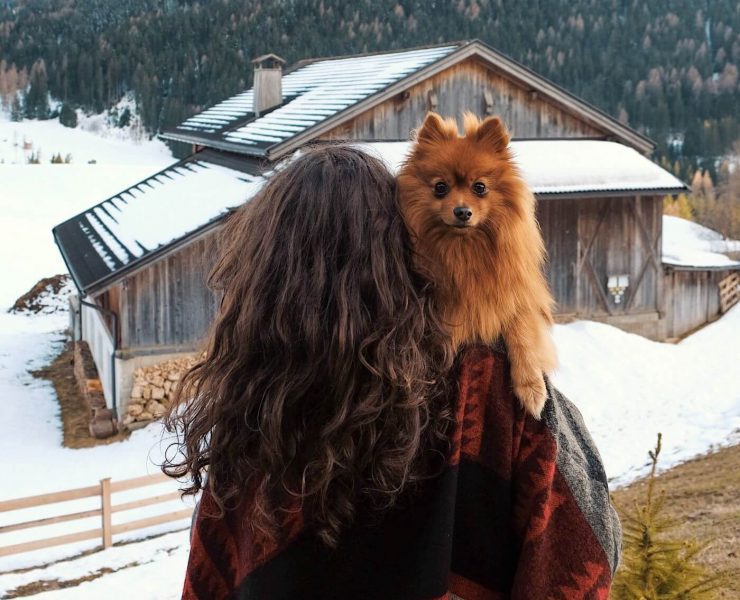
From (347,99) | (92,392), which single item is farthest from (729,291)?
(92,392)

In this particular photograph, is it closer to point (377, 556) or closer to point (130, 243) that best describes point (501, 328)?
point (377, 556)

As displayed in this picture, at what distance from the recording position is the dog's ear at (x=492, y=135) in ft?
8.34

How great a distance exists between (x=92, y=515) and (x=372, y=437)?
31.6 feet

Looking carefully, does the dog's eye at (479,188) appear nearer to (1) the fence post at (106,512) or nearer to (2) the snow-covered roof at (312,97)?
(1) the fence post at (106,512)

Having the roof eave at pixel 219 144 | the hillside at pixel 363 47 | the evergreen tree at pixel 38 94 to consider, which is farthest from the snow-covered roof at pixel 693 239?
the evergreen tree at pixel 38 94

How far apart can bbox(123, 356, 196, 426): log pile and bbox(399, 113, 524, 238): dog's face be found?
12.7 m

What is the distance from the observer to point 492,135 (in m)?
2.56

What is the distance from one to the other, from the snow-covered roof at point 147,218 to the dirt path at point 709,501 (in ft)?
24.0

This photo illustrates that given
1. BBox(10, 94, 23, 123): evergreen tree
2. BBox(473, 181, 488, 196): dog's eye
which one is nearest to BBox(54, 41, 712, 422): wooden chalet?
BBox(473, 181, 488, 196): dog's eye

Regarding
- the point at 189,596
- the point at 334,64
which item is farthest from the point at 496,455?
the point at 334,64

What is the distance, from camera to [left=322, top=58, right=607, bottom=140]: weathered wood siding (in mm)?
17312

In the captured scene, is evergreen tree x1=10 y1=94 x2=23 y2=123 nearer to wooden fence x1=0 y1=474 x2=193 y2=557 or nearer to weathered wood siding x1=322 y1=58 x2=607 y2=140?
weathered wood siding x1=322 y1=58 x2=607 y2=140

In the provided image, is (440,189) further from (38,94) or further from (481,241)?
(38,94)

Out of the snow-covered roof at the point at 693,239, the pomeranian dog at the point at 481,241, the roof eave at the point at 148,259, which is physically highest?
the pomeranian dog at the point at 481,241
